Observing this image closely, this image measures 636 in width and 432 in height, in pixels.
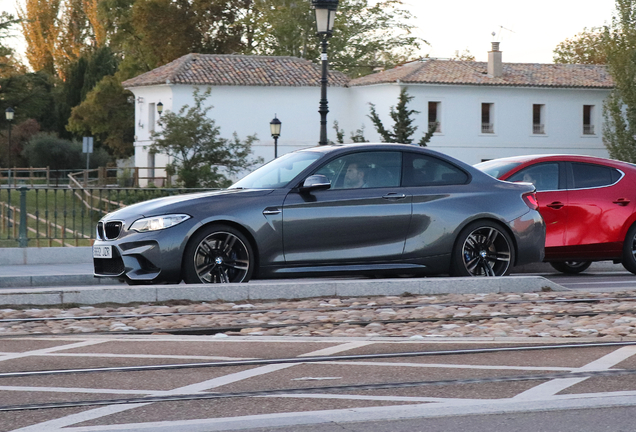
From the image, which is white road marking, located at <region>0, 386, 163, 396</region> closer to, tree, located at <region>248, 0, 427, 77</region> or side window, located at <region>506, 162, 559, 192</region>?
side window, located at <region>506, 162, 559, 192</region>

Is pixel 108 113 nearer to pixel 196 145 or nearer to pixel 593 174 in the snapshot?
pixel 196 145

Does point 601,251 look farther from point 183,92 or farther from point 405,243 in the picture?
point 183,92

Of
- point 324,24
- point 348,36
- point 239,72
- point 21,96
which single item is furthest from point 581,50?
point 324,24

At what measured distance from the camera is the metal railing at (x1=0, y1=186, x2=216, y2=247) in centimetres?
1656

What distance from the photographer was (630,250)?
13305mm

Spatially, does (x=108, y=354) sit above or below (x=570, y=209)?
below

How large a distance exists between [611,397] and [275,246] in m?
5.22

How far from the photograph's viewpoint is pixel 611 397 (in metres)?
5.54

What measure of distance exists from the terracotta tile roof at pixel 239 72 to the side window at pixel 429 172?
48.8 metres

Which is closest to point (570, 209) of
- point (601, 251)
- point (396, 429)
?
point (601, 251)

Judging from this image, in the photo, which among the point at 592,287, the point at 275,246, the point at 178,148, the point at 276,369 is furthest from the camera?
the point at 178,148


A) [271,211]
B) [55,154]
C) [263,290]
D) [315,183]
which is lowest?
[263,290]

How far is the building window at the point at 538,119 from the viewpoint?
64.0m

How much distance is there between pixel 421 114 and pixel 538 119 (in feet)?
26.5
